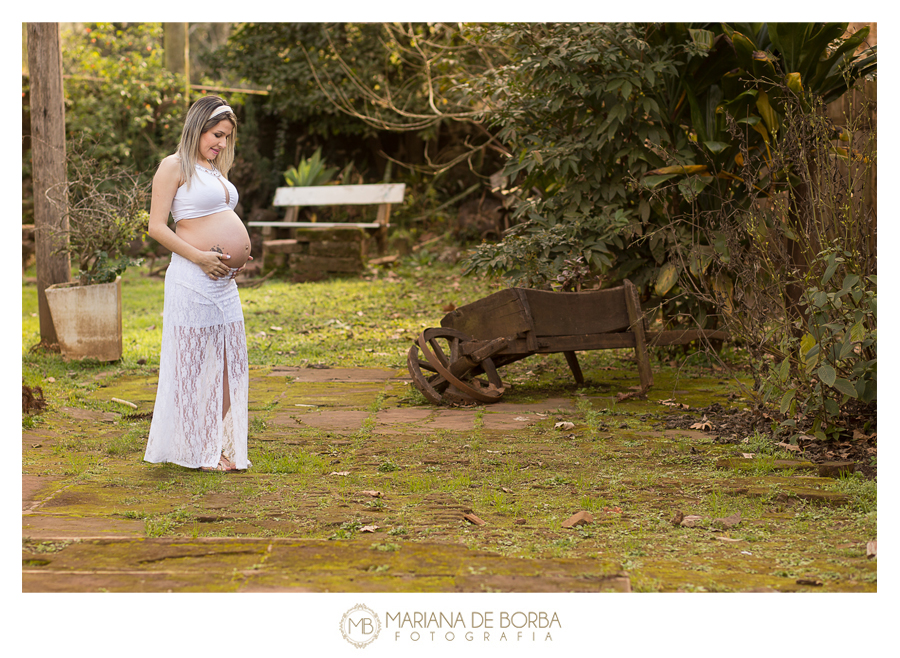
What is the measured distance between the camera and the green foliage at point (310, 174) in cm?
1315

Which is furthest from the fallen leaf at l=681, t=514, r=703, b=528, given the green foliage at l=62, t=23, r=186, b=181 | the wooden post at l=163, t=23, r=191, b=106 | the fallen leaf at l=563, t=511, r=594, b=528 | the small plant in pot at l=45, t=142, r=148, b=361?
the wooden post at l=163, t=23, r=191, b=106

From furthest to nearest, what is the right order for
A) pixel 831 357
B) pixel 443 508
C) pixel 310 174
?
pixel 310 174 → pixel 831 357 → pixel 443 508

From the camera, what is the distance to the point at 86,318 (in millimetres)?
6340

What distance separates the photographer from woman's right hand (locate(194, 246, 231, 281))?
3.61 m

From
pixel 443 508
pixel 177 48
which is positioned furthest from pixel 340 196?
pixel 443 508

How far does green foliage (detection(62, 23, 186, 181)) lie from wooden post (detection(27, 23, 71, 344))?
5892 mm

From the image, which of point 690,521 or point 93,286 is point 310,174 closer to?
point 93,286

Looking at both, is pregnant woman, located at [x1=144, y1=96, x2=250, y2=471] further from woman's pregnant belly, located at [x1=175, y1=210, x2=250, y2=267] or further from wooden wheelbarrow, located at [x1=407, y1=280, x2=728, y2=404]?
wooden wheelbarrow, located at [x1=407, y1=280, x2=728, y2=404]

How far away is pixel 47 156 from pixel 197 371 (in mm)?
3939

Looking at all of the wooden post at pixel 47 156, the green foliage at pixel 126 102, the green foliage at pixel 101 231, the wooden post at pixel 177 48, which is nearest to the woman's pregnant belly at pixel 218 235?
the green foliage at pixel 101 231

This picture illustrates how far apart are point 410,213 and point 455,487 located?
10.5 meters

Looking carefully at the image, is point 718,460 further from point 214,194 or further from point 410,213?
point 410,213
